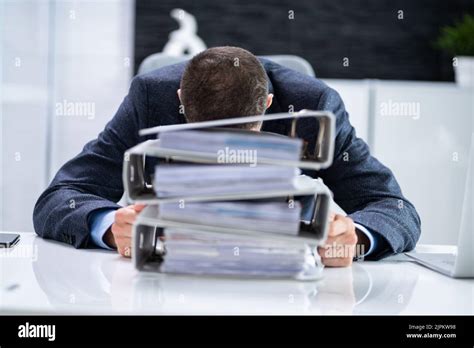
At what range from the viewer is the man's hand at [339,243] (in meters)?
1.11

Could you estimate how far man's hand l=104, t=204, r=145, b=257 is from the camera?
1121 millimetres

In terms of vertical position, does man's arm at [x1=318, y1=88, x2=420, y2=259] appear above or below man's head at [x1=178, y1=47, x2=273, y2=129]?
below

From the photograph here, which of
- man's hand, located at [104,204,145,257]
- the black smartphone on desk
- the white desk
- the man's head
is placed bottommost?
the black smartphone on desk

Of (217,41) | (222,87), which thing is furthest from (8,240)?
(217,41)

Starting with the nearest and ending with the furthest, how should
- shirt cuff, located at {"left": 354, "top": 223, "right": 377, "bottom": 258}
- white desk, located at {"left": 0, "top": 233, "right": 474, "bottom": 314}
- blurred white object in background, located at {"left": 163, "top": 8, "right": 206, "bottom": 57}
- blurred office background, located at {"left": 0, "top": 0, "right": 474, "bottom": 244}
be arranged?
white desk, located at {"left": 0, "top": 233, "right": 474, "bottom": 314} → shirt cuff, located at {"left": 354, "top": 223, "right": 377, "bottom": 258} → blurred white object in background, located at {"left": 163, "top": 8, "right": 206, "bottom": 57} → blurred office background, located at {"left": 0, "top": 0, "right": 474, "bottom": 244}

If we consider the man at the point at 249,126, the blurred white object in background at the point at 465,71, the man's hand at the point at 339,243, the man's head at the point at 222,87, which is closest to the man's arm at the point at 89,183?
the man at the point at 249,126

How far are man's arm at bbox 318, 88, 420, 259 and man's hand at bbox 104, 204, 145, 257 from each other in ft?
1.38

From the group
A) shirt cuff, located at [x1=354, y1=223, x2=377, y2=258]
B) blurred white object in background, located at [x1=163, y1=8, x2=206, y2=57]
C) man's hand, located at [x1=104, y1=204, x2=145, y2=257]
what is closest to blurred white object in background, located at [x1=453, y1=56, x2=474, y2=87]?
blurred white object in background, located at [x1=163, y1=8, x2=206, y2=57]

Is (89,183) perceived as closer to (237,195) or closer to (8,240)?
(8,240)

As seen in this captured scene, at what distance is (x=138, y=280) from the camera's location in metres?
0.98

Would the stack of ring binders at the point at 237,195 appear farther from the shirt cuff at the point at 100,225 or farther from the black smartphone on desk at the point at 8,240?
the black smartphone on desk at the point at 8,240

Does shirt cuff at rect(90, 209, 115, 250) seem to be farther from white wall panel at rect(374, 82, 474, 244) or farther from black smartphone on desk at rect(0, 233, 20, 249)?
white wall panel at rect(374, 82, 474, 244)

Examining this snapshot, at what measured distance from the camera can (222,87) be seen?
1189 mm
